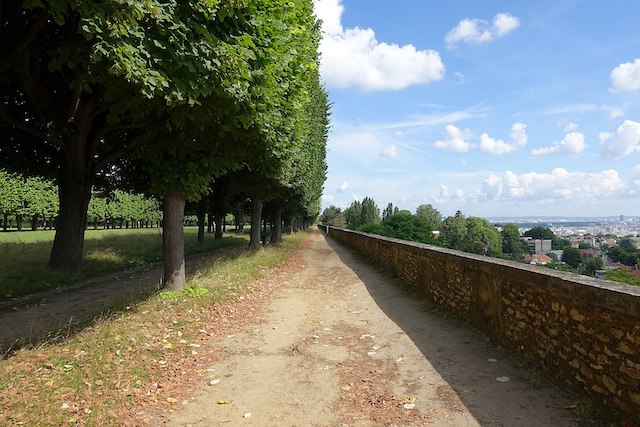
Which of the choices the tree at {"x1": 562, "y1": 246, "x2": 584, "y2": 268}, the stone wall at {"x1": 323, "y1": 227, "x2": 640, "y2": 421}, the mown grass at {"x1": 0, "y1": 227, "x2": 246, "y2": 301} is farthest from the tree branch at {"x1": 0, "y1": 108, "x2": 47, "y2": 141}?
the tree at {"x1": 562, "y1": 246, "x2": 584, "y2": 268}

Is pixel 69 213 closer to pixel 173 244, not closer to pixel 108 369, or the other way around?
pixel 173 244

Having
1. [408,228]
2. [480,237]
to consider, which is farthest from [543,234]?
→ [408,228]

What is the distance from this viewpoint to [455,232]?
102188 mm

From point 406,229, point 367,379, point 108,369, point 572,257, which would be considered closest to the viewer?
point 108,369

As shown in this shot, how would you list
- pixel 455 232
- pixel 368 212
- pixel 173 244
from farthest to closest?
pixel 368 212
pixel 455 232
pixel 173 244

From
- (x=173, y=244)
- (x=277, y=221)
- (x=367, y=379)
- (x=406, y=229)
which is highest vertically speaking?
(x=277, y=221)

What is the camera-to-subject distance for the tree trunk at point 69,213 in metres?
11.2

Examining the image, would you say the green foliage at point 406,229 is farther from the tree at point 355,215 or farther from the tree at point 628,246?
the tree at point 355,215

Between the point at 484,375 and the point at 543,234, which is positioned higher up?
the point at 484,375

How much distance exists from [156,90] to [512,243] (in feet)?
366

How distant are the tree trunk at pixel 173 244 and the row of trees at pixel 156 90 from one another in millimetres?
23

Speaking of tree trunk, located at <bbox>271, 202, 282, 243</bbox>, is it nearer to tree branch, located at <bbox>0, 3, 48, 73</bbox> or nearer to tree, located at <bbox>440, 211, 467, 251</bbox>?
tree branch, located at <bbox>0, 3, 48, 73</bbox>

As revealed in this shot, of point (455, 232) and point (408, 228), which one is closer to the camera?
point (408, 228)

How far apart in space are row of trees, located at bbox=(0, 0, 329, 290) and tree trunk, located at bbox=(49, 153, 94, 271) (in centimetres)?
3
